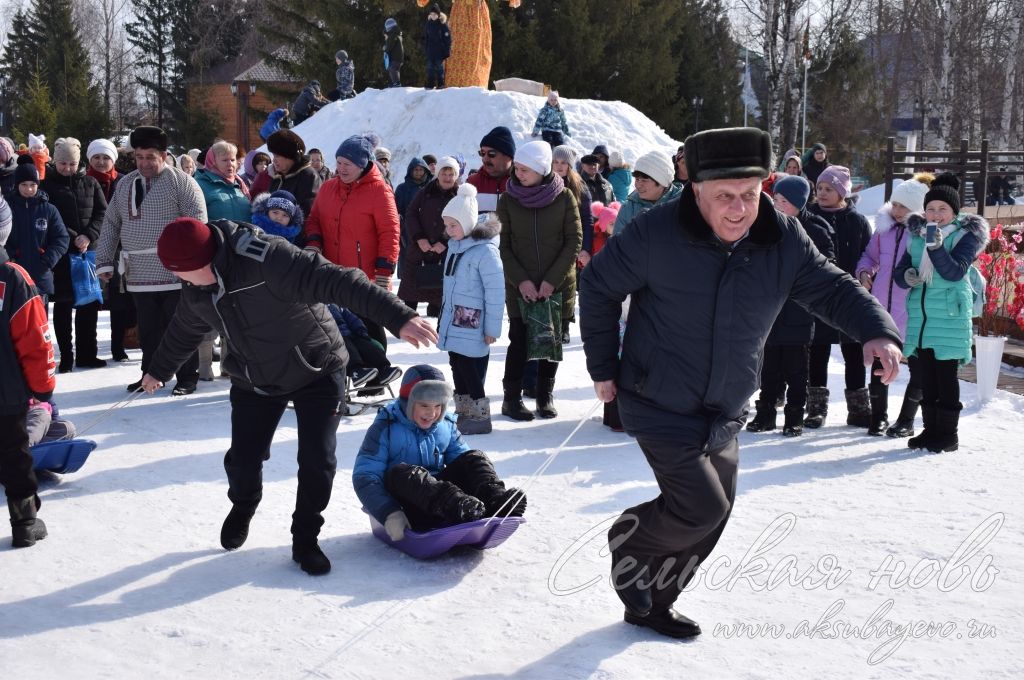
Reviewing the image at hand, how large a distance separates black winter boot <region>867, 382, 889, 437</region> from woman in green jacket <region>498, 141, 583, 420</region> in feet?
6.87

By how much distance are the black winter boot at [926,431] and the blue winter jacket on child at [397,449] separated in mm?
3183

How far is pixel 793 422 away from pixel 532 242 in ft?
6.76

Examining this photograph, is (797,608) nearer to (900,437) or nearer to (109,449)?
(900,437)

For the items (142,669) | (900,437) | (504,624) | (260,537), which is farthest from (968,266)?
(142,669)

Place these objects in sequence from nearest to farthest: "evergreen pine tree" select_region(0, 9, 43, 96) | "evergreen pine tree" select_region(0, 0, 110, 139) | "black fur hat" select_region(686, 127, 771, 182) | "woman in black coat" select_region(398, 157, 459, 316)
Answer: "black fur hat" select_region(686, 127, 771, 182), "woman in black coat" select_region(398, 157, 459, 316), "evergreen pine tree" select_region(0, 0, 110, 139), "evergreen pine tree" select_region(0, 9, 43, 96)

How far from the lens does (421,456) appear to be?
455 centimetres

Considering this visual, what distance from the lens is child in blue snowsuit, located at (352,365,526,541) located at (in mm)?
4305

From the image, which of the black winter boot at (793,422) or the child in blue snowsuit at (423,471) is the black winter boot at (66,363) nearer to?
A: the child in blue snowsuit at (423,471)

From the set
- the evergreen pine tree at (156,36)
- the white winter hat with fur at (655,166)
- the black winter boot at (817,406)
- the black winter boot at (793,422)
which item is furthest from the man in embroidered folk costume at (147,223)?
the evergreen pine tree at (156,36)

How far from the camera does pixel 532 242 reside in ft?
22.5

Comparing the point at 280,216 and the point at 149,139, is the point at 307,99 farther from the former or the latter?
the point at 280,216

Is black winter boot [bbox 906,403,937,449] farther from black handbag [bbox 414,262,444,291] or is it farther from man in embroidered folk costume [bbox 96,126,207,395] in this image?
man in embroidered folk costume [bbox 96,126,207,395]

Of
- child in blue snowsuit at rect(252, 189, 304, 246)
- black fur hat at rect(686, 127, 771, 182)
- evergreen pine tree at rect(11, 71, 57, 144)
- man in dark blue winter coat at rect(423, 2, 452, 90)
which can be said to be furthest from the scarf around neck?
evergreen pine tree at rect(11, 71, 57, 144)

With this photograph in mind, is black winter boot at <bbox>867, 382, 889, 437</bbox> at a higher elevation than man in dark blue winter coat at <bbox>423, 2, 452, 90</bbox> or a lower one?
lower
